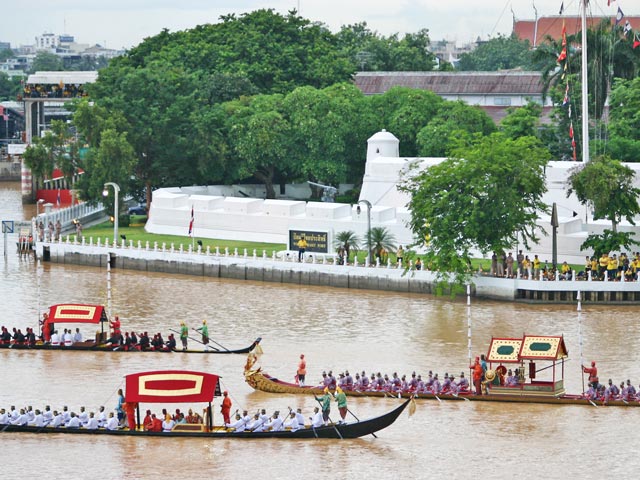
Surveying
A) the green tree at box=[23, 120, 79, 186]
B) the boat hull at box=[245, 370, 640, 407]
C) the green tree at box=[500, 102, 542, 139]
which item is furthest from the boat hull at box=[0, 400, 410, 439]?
the green tree at box=[500, 102, 542, 139]

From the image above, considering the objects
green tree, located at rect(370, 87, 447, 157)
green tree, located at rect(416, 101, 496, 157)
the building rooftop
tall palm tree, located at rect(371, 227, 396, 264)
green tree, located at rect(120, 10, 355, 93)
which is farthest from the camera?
the building rooftop

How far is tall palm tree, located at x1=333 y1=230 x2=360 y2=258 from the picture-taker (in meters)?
80.2

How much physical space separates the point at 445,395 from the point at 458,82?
82.0 metres

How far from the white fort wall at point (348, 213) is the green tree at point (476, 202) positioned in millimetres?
5108

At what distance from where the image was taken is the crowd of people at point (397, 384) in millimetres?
52625

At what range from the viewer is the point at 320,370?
5778 centimetres

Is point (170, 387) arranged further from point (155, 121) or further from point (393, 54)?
point (393, 54)

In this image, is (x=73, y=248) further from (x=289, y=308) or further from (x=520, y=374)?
(x=520, y=374)

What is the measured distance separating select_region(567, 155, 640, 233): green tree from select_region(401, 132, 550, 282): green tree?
7.71ft

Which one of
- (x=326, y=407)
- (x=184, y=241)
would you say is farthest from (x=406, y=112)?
(x=326, y=407)

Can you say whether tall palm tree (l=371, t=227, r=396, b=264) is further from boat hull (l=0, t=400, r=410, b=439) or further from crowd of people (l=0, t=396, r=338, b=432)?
boat hull (l=0, t=400, r=410, b=439)

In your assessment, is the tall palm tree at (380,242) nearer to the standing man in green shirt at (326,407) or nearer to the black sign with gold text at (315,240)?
the black sign with gold text at (315,240)

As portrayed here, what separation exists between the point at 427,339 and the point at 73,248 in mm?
30978

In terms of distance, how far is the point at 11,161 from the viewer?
153625 millimetres
